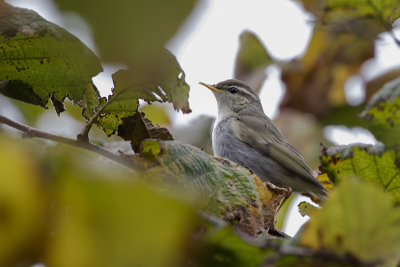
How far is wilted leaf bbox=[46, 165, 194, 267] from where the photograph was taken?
695 millimetres

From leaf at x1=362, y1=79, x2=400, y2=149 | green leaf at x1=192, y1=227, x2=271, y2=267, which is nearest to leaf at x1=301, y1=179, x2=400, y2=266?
green leaf at x1=192, y1=227, x2=271, y2=267

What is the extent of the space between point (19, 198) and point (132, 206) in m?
0.22

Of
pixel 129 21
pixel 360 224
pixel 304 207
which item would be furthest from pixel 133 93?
pixel 129 21

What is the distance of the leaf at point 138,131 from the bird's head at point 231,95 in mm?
4690

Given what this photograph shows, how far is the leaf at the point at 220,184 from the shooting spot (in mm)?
1939

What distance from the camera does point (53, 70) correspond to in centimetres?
227

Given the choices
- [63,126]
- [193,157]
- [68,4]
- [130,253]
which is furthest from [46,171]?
[63,126]

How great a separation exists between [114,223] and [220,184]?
1.38 m

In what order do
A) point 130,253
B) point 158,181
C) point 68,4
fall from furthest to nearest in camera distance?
point 158,181 → point 130,253 → point 68,4

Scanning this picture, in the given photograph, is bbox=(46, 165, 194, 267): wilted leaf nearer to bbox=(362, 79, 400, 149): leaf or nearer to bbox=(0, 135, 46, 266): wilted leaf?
bbox=(0, 135, 46, 266): wilted leaf

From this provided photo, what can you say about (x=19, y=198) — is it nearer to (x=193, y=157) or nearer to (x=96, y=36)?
(x=96, y=36)

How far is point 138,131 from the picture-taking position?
8.77 feet

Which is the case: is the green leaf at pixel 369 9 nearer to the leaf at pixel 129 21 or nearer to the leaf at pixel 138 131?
the leaf at pixel 138 131

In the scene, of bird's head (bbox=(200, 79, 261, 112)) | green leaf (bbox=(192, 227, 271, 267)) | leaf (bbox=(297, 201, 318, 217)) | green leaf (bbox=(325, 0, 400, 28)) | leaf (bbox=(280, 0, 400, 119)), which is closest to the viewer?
green leaf (bbox=(192, 227, 271, 267))
